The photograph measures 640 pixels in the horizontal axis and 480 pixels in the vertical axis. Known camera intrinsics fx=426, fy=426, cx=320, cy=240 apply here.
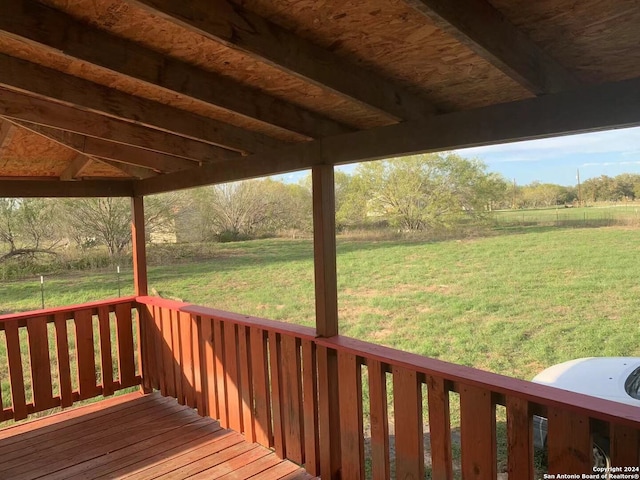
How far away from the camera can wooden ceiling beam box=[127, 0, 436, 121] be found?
1250mm

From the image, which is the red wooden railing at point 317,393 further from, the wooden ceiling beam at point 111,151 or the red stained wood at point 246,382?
the wooden ceiling beam at point 111,151

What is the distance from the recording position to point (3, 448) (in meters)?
2.95

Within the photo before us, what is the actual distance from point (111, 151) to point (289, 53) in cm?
205

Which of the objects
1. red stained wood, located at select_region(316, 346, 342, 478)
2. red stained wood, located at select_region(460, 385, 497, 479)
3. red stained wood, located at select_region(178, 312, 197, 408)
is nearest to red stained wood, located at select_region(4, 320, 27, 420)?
red stained wood, located at select_region(178, 312, 197, 408)

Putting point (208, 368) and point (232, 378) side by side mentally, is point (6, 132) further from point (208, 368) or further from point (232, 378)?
point (232, 378)

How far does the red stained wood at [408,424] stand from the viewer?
2.00m

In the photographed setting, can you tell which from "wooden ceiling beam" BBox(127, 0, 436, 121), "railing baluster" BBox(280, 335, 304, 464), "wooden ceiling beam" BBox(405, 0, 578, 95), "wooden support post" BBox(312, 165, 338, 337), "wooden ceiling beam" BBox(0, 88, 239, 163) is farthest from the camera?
"railing baluster" BBox(280, 335, 304, 464)

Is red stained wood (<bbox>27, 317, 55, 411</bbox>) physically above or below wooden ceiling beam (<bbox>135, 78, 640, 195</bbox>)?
below

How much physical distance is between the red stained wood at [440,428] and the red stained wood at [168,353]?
8.04ft

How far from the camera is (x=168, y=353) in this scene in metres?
3.69

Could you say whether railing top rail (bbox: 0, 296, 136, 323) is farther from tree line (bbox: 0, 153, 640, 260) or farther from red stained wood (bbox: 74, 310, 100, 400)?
tree line (bbox: 0, 153, 640, 260)

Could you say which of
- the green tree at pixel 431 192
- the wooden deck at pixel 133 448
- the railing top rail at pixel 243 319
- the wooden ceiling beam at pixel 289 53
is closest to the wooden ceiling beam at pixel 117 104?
the wooden ceiling beam at pixel 289 53

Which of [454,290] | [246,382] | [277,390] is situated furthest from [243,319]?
[454,290]

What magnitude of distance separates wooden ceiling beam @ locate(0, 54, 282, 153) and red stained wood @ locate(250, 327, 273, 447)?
124 centimetres
